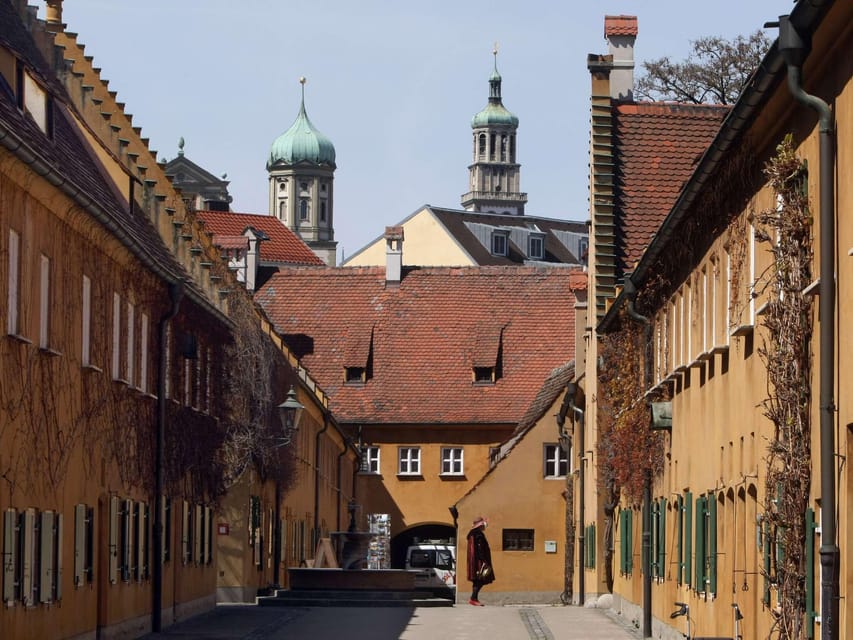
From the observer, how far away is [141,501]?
32.1 metres

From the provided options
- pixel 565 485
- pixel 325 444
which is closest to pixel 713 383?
pixel 565 485

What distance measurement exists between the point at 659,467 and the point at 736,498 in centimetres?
1036

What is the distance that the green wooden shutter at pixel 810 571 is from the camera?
54.6 feet

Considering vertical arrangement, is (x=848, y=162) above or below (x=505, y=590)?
above

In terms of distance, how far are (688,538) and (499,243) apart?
4318 inches

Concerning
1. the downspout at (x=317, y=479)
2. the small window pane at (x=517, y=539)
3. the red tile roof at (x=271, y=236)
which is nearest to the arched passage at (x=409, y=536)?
the downspout at (x=317, y=479)

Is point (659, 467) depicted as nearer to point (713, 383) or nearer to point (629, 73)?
point (713, 383)

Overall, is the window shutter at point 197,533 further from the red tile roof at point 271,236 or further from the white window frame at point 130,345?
the red tile roof at point 271,236

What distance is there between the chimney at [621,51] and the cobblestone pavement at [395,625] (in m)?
11.8

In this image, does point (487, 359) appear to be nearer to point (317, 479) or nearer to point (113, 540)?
point (317, 479)

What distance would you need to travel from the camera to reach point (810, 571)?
656 inches

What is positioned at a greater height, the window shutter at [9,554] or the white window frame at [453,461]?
the white window frame at [453,461]

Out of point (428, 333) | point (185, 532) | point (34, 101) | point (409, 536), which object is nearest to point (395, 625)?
point (185, 532)

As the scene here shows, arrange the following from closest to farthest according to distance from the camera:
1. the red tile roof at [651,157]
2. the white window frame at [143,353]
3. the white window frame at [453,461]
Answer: the white window frame at [143,353]
the red tile roof at [651,157]
the white window frame at [453,461]
